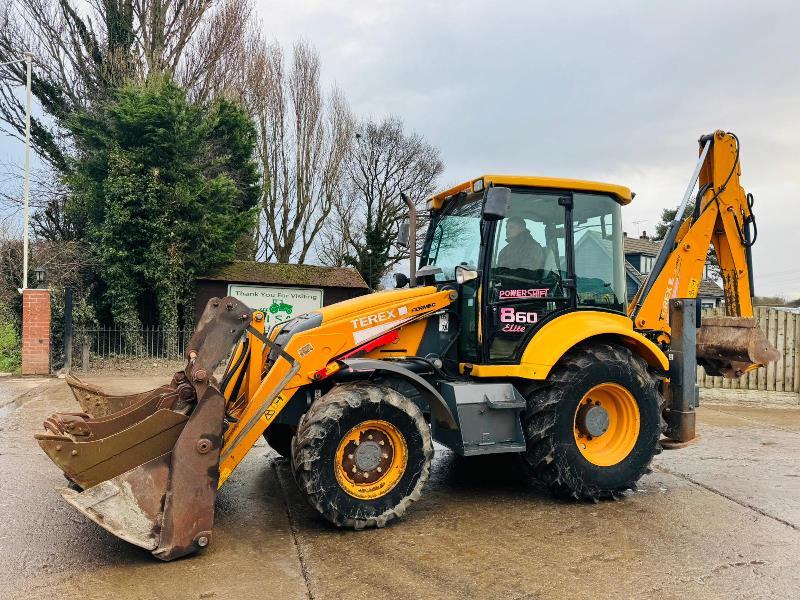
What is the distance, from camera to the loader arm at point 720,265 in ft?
19.7

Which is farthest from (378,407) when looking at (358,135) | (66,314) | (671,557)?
(358,135)

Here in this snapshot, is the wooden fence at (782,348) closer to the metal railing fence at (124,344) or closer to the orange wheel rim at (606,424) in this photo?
the orange wheel rim at (606,424)

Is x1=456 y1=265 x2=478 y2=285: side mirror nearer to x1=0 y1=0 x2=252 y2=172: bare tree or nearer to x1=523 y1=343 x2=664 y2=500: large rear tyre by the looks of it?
x1=523 y1=343 x2=664 y2=500: large rear tyre

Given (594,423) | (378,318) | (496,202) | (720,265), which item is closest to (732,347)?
(720,265)

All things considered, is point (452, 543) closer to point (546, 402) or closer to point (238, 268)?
point (546, 402)

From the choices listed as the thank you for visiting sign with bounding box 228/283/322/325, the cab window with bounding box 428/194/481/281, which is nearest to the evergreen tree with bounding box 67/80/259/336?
the thank you for visiting sign with bounding box 228/283/322/325

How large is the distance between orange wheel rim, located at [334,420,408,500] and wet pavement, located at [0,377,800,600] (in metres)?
0.31

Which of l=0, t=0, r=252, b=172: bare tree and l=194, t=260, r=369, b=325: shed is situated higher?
l=0, t=0, r=252, b=172: bare tree

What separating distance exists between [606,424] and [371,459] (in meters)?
2.09

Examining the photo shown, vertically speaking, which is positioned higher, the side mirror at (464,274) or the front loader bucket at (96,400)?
the side mirror at (464,274)

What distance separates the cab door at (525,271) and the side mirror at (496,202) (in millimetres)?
374

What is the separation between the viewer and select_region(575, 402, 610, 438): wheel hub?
5.13 metres

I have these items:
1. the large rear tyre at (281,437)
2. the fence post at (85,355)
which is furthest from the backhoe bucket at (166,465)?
the fence post at (85,355)

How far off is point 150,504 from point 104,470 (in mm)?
441
